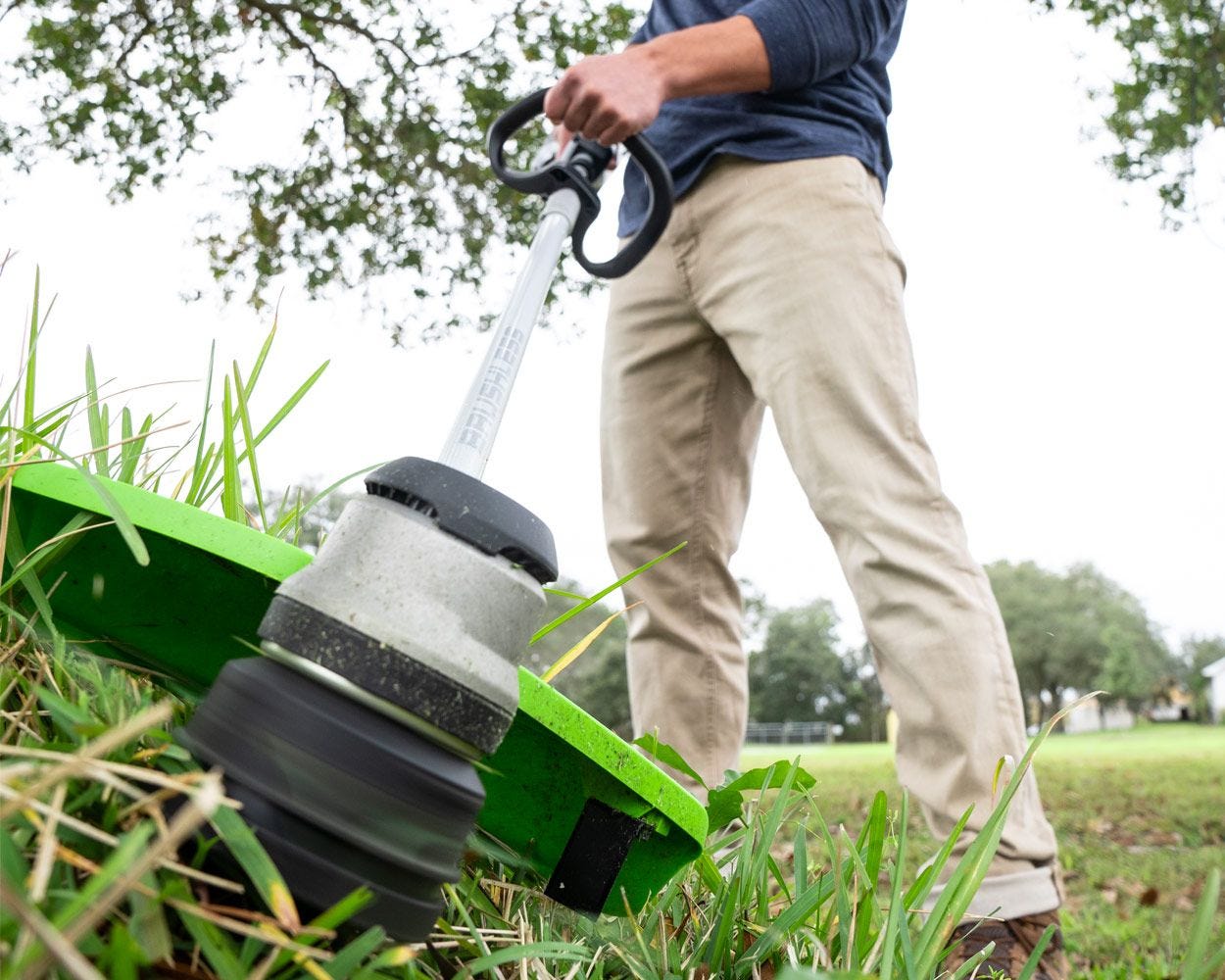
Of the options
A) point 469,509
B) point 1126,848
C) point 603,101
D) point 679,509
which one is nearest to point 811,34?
point 603,101

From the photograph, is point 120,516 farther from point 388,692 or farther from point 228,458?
point 228,458

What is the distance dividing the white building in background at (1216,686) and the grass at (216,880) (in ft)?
211

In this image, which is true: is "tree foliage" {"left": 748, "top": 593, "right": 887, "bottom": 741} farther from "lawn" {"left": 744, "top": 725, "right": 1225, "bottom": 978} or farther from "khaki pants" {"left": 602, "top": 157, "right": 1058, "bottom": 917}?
"khaki pants" {"left": 602, "top": 157, "right": 1058, "bottom": 917}

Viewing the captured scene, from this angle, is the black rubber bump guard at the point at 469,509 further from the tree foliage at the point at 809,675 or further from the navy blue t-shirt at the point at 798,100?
the tree foliage at the point at 809,675

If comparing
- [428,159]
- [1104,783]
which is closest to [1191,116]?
[1104,783]

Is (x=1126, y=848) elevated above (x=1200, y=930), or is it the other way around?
(x=1200, y=930)

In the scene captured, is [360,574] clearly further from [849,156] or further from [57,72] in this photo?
[57,72]

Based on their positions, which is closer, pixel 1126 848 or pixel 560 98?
pixel 560 98

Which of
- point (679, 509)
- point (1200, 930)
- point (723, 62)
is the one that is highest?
point (723, 62)

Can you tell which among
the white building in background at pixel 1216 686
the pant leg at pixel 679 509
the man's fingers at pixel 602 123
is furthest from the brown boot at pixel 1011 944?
the white building in background at pixel 1216 686

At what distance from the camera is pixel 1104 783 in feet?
22.1

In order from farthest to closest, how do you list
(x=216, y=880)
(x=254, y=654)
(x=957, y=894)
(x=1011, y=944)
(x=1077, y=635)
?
(x=1077, y=635) < (x=1011, y=944) < (x=254, y=654) < (x=957, y=894) < (x=216, y=880)

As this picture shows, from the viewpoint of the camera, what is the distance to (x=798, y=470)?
1.82 metres

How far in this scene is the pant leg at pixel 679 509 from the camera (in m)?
2.14
